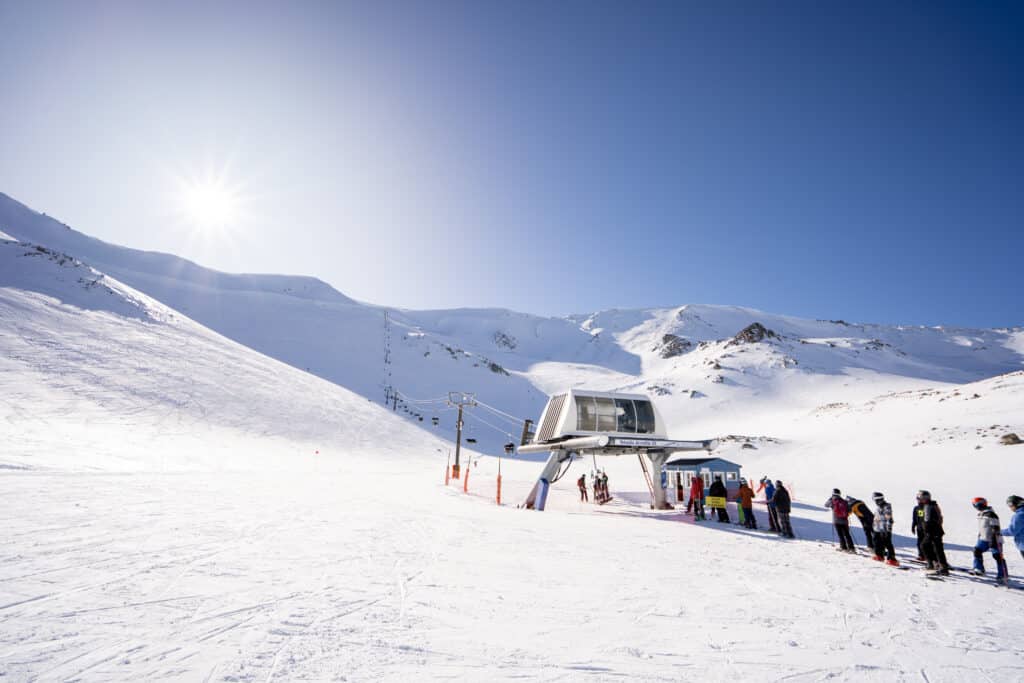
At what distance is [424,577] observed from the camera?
8.06 meters

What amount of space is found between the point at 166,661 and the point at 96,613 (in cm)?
179

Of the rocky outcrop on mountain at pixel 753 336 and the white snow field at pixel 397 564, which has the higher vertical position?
the rocky outcrop on mountain at pixel 753 336

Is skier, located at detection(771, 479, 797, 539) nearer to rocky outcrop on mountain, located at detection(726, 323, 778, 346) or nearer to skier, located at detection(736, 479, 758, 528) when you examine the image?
skier, located at detection(736, 479, 758, 528)

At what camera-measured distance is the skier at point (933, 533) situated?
35.5ft

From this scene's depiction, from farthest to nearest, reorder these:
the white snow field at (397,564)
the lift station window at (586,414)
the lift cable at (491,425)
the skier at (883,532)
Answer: the lift cable at (491,425)
the lift station window at (586,414)
the skier at (883,532)
the white snow field at (397,564)

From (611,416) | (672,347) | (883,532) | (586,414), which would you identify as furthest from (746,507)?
(672,347)

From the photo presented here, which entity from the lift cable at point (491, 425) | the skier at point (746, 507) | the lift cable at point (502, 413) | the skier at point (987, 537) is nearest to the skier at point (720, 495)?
the skier at point (746, 507)

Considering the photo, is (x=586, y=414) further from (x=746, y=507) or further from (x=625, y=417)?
(x=746, y=507)

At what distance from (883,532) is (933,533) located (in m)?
1.22

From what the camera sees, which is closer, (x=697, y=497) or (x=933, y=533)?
(x=933, y=533)

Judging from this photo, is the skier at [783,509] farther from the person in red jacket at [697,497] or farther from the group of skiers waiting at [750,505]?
the person in red jacket at [697,497]

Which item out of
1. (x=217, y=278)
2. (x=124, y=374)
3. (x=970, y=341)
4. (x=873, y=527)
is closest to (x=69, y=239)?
(x=217, y=278)

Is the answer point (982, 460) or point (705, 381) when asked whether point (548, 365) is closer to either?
point (705, 381)

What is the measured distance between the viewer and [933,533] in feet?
36.2
